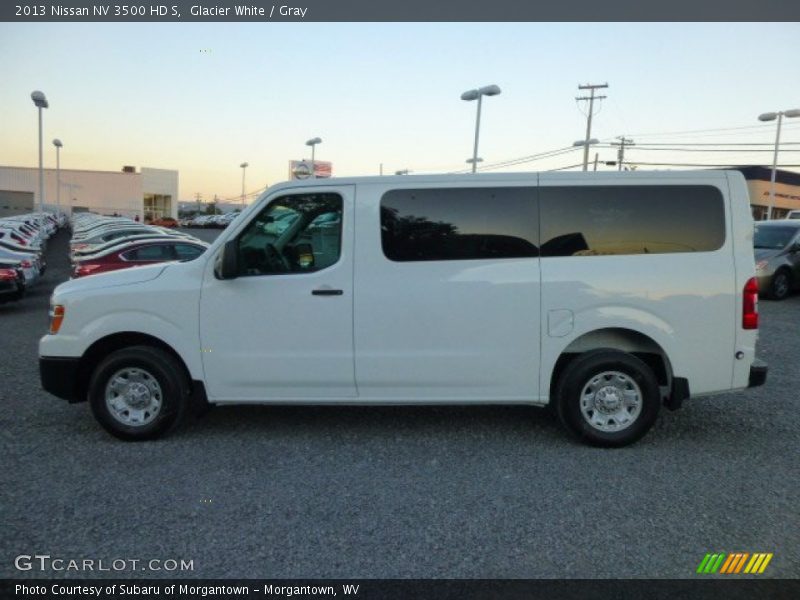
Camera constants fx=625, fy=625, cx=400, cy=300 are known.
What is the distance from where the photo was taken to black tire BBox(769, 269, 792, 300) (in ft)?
45.8

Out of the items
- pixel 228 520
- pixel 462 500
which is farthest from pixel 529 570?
pixel 228 520

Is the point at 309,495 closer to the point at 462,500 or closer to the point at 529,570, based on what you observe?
the point at 462,500

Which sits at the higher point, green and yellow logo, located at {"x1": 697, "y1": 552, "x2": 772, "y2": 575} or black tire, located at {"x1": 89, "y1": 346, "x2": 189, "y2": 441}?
black tire, located at {"x1": 89, "y1": 346, "x2": 189, "y2": 441}

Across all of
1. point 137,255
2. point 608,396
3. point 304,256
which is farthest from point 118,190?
point 608,396

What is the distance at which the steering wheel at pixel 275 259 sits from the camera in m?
4.96

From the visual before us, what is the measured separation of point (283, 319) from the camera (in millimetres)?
4867

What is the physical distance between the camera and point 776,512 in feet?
12.7

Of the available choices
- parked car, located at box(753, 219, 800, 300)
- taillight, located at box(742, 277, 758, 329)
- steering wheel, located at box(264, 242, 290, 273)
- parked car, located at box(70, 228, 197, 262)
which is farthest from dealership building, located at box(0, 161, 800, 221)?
taillight, located at box(742, 277, 758, 329)

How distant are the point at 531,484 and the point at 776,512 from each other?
1488 millimetres

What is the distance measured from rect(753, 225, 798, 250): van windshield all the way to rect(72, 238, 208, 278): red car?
12782 mm

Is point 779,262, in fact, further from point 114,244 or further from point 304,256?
point 114,244

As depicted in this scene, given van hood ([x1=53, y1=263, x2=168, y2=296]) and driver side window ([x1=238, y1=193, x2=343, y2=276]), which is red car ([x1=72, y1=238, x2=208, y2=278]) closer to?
van hood ([x1=53, y1=263, x2=168, y2=296])

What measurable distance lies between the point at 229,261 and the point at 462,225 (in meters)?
1.82

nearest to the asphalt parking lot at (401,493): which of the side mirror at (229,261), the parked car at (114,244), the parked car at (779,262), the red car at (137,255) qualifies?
the side mirror at (229,261)
